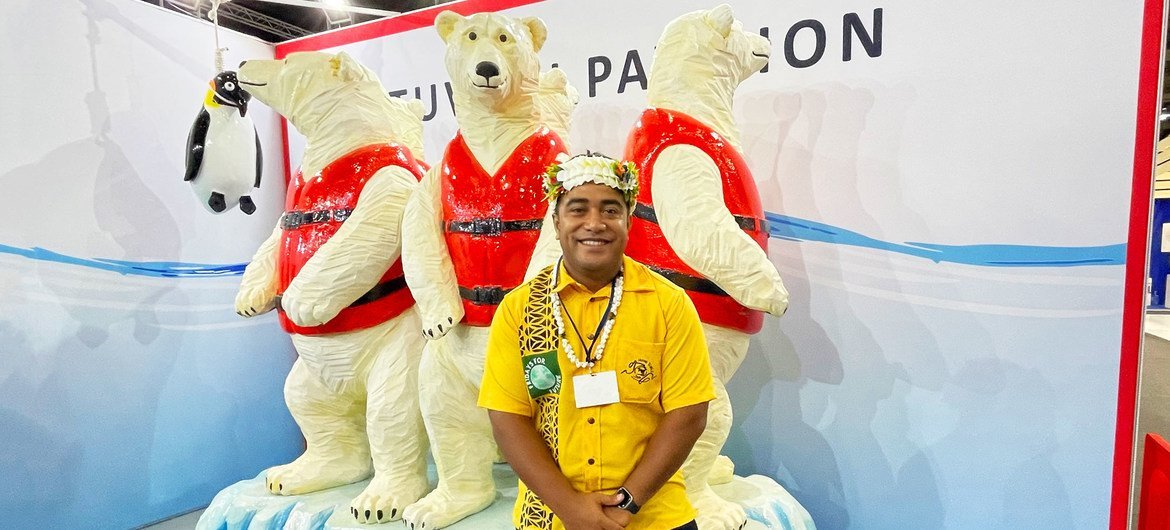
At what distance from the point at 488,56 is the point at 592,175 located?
2.22 feet

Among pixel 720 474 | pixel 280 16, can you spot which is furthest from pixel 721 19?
pixel 280 16

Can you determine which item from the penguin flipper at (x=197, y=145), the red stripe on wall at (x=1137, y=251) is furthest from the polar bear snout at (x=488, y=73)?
the red stripe on wall at (x=1137, y=251)

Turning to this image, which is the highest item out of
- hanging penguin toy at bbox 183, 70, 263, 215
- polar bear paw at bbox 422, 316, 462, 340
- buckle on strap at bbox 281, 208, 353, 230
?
hanging penguin toy at bbox 183, 70, 263, 215

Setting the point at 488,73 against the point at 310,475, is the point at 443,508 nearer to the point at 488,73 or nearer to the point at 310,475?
the point at 310,475

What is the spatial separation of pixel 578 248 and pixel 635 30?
4.57ft

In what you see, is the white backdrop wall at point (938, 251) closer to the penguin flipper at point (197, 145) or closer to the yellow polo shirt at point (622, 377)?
the yellow polo shirt at point (622, 377)

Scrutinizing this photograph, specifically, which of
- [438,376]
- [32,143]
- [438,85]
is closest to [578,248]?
[438,376]

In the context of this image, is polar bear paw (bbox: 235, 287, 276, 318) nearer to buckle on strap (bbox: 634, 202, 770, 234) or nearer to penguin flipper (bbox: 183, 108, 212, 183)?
penguin flipper (bbox: 183, 108, 212, 183)

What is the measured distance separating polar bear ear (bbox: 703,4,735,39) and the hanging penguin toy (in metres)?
1.45

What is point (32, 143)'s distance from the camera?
212cm

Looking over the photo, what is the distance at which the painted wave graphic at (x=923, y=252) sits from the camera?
1662 mm

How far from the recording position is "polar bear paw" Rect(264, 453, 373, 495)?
1.92 m

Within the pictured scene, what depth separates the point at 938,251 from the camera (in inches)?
71.8

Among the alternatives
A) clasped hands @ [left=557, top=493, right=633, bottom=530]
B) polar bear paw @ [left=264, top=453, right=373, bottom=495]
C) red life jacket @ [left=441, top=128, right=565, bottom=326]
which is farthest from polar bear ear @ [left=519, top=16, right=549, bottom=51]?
polar bear paw @ [left=264, top=453, right=373, bottom=495]
